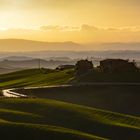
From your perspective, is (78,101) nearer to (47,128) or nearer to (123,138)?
(123,138)

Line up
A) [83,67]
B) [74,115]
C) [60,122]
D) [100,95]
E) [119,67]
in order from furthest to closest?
[83,67] < [119,67] < [100,95] < [74,115] < [60,122]

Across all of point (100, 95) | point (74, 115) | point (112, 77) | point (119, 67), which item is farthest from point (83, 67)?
point (74, 115)

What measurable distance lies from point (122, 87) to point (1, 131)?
2293 inches

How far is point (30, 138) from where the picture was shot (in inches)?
1829

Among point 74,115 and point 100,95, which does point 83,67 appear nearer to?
point 100,95

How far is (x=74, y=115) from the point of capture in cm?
6369

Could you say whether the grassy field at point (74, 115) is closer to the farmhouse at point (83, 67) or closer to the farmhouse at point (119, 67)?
the farmhouse at point (119, 67)

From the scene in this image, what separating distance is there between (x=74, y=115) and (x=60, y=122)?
4392 millimetres

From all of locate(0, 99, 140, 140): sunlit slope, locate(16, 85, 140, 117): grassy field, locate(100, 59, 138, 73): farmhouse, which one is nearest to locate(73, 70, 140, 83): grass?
locate(100, 59, 138, 73): farmhouse

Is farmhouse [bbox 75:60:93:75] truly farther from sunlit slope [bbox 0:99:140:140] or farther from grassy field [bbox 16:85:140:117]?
sunlit slope [bbox 0:99:140:140]

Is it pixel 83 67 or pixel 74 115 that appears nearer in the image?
pixel 74 115

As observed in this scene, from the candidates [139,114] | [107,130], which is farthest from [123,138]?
[139,114]

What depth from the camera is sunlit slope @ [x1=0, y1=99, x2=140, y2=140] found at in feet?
160

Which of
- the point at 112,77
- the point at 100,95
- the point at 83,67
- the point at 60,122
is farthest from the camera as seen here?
the point at 83,67
